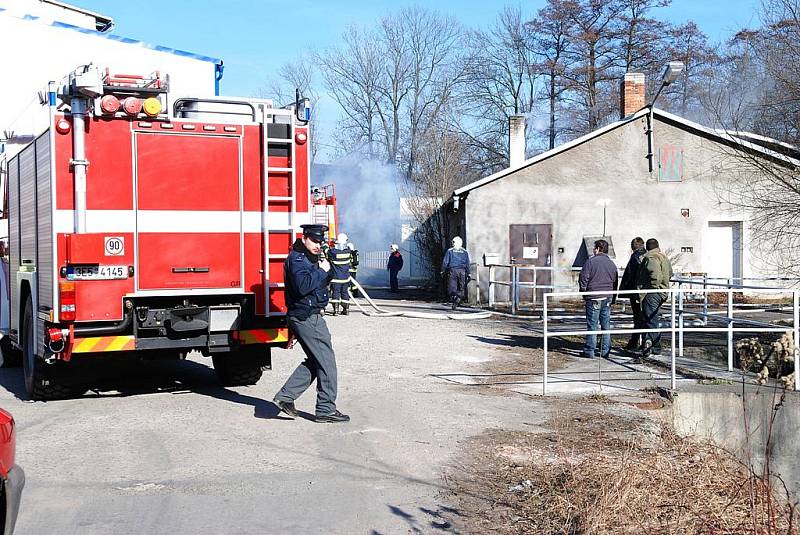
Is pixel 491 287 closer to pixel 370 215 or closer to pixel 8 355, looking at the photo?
pixel 8 355

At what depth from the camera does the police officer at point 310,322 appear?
8828mm

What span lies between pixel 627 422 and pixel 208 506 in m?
4.39

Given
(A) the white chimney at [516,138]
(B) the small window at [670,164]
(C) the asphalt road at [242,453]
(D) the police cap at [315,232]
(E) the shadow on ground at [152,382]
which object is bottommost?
(C) the asphalt road at [242,453]

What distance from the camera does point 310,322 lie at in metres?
8.89

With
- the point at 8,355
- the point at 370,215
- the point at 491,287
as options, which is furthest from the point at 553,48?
the point at 8,355

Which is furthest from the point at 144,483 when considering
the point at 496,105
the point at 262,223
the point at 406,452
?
the point at 496,105

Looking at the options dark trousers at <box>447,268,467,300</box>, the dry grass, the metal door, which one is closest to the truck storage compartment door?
the dry grass

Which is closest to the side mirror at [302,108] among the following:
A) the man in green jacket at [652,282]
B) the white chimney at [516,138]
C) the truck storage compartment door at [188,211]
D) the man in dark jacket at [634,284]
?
the truck storage compartment door at [188,211]

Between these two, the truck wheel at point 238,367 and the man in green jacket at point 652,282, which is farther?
the man in green jacket at point 652,282

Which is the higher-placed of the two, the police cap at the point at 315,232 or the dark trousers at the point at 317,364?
the police cap at the point at 315,232

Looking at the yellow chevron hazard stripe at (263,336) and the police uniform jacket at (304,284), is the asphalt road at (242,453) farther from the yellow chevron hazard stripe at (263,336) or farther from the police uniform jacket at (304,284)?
the police uniform jacket at (304,284)

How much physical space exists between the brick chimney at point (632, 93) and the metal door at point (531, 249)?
4495 mm

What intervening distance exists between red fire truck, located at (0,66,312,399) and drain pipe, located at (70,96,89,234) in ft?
0.03

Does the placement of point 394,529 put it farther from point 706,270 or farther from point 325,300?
point 706,270
